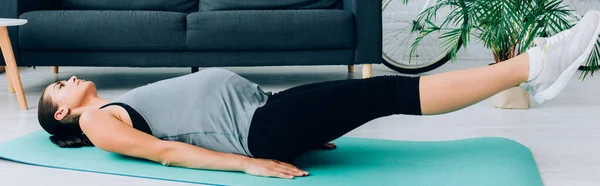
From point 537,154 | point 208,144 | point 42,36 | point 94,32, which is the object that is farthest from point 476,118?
point 42,36

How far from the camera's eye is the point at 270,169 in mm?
1907

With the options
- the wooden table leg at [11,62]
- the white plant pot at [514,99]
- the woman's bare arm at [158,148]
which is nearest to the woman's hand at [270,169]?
the woman's bare arm at [158,148]

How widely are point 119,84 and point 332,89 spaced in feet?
8.03

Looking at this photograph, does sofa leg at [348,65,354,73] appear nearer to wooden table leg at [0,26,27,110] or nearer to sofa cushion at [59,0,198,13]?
sofa cushion at [59,0,198,13]

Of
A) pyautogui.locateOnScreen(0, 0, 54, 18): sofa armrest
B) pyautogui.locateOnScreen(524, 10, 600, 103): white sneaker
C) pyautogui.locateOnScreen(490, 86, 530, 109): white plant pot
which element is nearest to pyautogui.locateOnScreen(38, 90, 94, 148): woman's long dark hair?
pyautogui.locateOnScreen(524, 10, 600, 103): white sneaker

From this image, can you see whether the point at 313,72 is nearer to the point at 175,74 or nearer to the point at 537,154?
the point at 175,74

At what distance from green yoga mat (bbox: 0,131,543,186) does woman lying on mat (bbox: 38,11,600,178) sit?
0.05 m

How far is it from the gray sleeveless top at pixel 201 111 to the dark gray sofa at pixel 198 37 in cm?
154

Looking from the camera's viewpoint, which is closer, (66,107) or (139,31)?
(66,107)

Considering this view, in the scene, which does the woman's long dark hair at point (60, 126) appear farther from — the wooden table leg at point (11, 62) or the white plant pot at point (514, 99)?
the white plant pot at point (514, 99)

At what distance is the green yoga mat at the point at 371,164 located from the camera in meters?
1.89

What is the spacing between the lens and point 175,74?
180 inches

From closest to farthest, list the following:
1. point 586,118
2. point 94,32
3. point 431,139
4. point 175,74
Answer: point 431,139 < point 586,118 < point 94,32 < point 175,74

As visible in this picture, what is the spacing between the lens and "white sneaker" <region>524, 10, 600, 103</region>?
1.76 m
